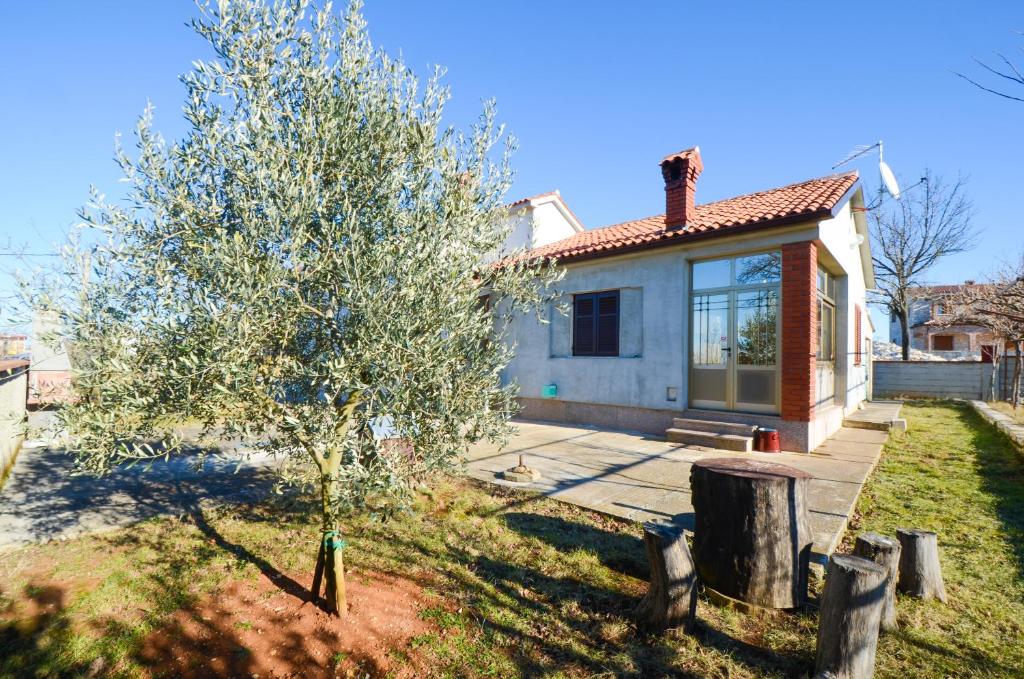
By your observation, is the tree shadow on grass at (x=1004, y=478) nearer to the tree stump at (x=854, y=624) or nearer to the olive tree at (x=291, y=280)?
the tree stump at (x=854, y=624)

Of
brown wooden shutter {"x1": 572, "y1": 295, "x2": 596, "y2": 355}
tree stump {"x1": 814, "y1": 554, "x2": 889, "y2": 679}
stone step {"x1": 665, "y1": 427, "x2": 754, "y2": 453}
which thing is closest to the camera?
tree stump {"x1": 814, "y1": 554, "x2": 889, "y2": 679}

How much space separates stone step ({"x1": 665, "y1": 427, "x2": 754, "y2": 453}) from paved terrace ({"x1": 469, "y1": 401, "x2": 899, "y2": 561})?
0.68 feet

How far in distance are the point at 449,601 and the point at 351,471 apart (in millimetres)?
1644

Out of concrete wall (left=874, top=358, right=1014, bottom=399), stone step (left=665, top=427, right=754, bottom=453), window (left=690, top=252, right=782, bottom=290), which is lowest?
stone step (left=665, top=427, right=754, bottom=453)

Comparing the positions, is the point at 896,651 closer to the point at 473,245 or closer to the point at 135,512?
the point at 473,245

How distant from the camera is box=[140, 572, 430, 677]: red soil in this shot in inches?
126

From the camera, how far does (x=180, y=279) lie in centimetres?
333

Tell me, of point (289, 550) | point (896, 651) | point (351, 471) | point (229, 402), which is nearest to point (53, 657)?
point (289, 550)

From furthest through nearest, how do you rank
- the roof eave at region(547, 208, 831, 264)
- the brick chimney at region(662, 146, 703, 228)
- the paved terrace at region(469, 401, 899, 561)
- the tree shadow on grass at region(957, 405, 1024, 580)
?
the brick chimney at region(662, 146, 703, 228)
the roof eave at region(547, 208, 831, 264)
the paved terrace at region(469, 401, 899, 561)
the tree shadow on grass at region(957, 405, 1024, 580)

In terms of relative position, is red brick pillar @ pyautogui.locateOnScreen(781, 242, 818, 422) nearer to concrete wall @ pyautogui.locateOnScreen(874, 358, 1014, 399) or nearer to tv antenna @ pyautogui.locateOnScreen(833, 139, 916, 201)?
tv antenna @ pyautogui.locateOnScreen(833, 139, 916, 201)

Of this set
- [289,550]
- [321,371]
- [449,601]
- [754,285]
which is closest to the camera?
[321,371]

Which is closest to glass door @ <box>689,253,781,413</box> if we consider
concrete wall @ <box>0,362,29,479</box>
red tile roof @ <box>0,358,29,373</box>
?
concrete wall @ <box>0,362,29,479</box>

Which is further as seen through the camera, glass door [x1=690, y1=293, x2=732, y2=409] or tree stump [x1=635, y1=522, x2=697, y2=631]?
glass door [x1=690, y1=293, x2=732, y2=409]

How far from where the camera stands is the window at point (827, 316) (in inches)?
430
